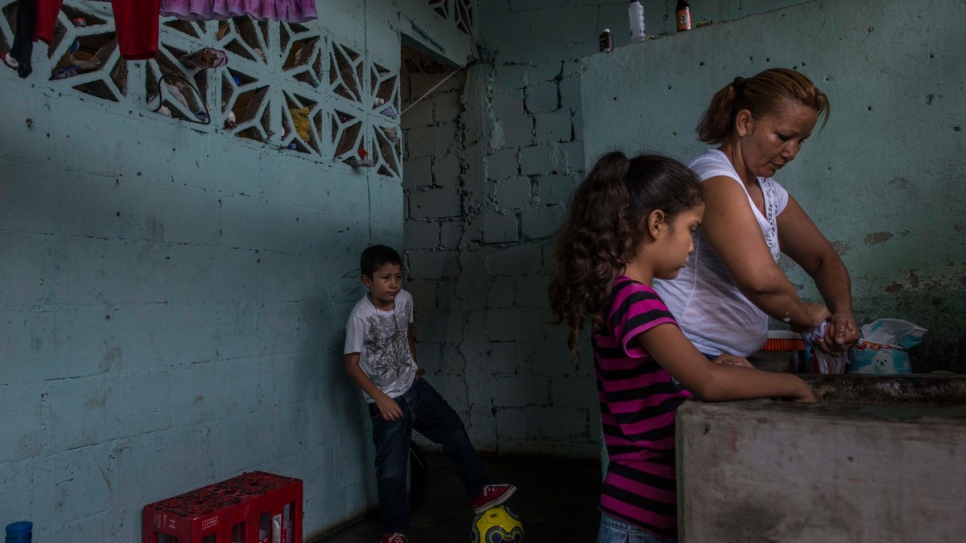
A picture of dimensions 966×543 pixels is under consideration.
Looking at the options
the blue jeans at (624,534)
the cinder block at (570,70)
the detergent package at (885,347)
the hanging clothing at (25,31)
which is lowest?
the blue jeans at (624,534)

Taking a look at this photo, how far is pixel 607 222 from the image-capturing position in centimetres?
149

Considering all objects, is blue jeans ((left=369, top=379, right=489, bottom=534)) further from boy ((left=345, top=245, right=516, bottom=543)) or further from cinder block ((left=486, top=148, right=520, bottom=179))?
cinder block ((left=486, top=148, right=520, bottom=179))

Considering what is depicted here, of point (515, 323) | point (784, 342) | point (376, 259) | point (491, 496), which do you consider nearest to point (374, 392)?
point (376, 259)

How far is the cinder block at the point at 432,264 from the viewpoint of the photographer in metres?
5.59

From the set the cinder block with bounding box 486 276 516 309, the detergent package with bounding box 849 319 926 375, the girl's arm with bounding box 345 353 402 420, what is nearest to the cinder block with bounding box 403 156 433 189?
the cinder block with bounding box 486 276 516 309

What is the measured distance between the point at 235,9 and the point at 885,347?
2596 mm

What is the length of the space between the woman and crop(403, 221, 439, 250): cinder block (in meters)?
3.76

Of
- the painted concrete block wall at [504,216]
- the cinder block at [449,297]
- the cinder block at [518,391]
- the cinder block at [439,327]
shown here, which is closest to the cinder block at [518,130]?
the painted concrete block wall at [504,216]

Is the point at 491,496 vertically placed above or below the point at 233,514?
below

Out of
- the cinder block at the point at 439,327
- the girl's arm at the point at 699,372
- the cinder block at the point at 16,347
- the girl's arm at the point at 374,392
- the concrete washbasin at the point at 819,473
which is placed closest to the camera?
the concrete washbasin at the point at 819,473

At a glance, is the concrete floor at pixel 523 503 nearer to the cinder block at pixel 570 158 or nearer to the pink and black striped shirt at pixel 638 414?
the cinder block at pixel 570 158

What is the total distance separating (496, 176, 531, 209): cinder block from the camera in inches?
208

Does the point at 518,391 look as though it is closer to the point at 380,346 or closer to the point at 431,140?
the point at 380,346

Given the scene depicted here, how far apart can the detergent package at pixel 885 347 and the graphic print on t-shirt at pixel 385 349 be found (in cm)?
215
